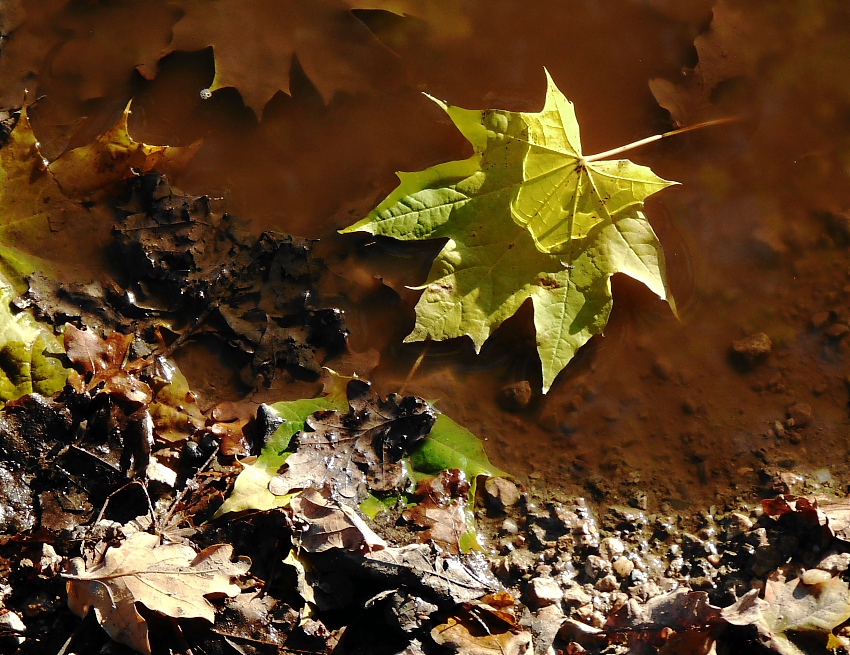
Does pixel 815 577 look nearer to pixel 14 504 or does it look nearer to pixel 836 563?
pixel 836 563

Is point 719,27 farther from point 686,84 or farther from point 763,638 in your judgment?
point 763,638

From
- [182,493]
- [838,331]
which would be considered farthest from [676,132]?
[182,493]

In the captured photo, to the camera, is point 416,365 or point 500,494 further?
point 416,365

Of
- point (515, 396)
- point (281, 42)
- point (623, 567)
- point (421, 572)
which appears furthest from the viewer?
point (281, 42)

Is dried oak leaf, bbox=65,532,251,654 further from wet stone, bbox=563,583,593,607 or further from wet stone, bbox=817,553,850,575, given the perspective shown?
wet stone, bbox=817,553,850,575

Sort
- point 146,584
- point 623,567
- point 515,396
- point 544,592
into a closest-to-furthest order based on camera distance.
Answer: point 146,584 < point 544,592 < point 623,567 < point 515,396

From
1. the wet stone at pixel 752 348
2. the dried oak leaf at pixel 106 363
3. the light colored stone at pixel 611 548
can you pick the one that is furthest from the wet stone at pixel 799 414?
the dried oak leaf at pixel 106 363

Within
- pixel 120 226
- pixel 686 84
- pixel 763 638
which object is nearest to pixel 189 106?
pixel 120 226
